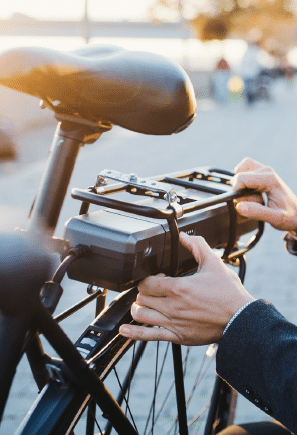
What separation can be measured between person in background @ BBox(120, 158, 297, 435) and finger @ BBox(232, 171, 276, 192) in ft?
1.17

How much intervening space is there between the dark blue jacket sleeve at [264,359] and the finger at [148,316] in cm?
14

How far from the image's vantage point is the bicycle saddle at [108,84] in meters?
0.88

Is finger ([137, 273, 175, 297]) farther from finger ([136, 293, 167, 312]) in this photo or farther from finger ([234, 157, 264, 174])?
finger ([234, 157, 264, 174])

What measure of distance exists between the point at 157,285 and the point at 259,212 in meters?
0.49

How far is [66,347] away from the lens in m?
0.92

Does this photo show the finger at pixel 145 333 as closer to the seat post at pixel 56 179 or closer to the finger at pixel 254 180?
the seat post at pixel 56 179

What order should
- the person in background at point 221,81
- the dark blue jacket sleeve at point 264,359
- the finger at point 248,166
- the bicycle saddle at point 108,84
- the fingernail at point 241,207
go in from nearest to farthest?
the bicycle saddle at point 108,84
the dark blue jacket sleeve at point 264,359
the fingernail at point 241,207
the finger at point 248,166
the person in background at point 221,81

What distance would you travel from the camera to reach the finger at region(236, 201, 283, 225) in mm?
1436

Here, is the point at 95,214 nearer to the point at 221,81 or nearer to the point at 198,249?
the point at 198,249

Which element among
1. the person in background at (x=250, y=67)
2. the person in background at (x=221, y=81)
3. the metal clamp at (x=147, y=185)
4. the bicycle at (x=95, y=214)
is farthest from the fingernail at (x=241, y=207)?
the person in background at (x=221, y=81)

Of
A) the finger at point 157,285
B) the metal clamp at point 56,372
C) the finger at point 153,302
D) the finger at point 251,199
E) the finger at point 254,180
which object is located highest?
the finger at point 254,180

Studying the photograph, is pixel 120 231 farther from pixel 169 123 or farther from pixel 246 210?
pixel 246 210

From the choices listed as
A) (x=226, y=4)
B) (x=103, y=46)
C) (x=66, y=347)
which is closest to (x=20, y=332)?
(x=66, y=347)

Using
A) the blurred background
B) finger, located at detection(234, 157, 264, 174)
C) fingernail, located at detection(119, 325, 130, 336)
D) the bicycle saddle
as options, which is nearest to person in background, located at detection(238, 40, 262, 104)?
the blurred background
